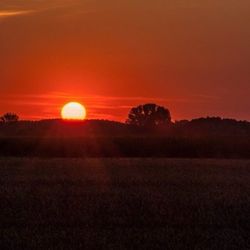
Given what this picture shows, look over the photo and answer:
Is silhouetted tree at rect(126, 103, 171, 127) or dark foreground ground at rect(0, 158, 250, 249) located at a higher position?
silhouetted tree at rect(126, 103, 171, 127)

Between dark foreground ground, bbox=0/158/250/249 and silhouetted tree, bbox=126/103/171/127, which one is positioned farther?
silhouetted tree, bbox=126/103/171/127

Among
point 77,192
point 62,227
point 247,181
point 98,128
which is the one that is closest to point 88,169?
point 247,181

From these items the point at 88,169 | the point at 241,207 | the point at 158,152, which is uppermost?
the point at 158,152

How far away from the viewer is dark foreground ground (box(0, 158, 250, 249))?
1075 cm

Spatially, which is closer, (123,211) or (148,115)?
(123,211)

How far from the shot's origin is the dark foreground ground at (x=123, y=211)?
35.3 feet

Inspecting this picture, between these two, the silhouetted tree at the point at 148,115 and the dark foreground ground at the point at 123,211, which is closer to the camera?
the dark foreground ground at the point at 123,211

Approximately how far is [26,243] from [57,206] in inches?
139

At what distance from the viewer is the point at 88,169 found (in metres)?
24.4

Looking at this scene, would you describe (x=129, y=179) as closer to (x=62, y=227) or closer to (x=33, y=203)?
(x=33, y=203)

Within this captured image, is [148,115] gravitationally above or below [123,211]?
above

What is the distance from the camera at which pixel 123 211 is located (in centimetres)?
1338

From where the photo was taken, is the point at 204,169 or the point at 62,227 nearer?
the point at 62,227

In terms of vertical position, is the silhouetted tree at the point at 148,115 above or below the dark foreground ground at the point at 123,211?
above
